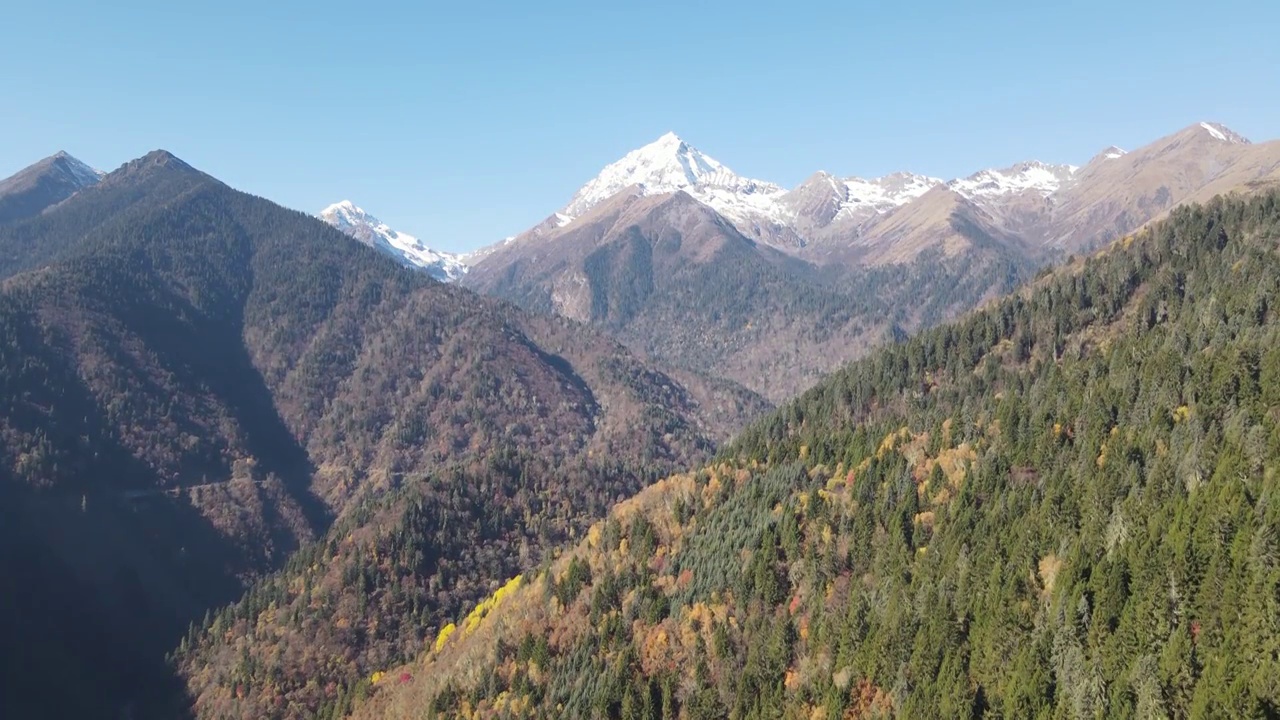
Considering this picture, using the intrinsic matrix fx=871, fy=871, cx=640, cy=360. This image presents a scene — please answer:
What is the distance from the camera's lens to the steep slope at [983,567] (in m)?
94.3

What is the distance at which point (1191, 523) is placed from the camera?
102 m

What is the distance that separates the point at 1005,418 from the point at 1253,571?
234ft

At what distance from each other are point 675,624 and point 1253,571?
8987 centimetres

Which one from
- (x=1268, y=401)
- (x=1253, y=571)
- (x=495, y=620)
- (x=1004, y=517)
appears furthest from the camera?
(x=495, y=620)

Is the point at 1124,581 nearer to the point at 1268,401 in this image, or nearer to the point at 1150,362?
the point at 1268,401

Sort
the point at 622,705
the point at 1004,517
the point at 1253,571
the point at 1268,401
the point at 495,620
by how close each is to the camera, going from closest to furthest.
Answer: the point at 1253,571
the point at 1268,401
the point at 1004,517
the point at 622,705
the point at 495,620

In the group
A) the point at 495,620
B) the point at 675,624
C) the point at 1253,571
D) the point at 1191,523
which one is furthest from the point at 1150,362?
the point at 495,620

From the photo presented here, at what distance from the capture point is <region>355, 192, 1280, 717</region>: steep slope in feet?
309

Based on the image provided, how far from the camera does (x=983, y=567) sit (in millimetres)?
120875

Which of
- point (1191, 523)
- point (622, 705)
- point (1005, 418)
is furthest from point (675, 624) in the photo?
point (1191, 523)

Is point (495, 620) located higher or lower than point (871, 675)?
higher

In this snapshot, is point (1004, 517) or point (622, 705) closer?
point (1004, 517)

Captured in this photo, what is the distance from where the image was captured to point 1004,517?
131m

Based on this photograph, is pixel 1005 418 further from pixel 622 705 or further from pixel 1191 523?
pixel 622 705
